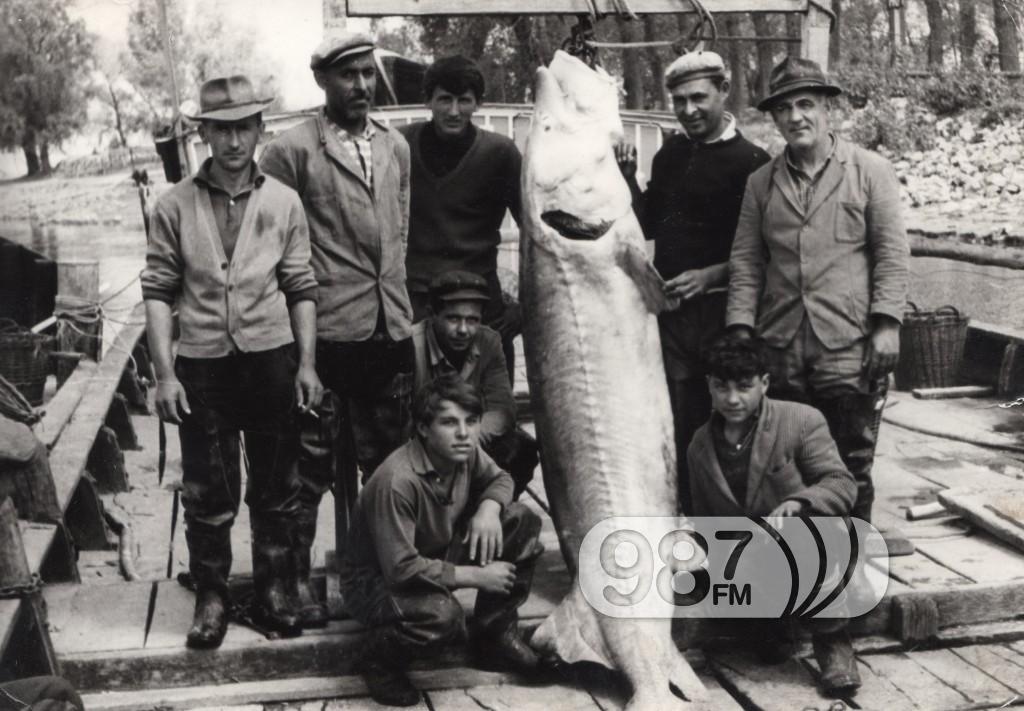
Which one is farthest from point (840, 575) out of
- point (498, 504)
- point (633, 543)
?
point (498, 504)

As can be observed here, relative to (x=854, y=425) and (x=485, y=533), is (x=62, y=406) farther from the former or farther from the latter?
(x=854, y=425)

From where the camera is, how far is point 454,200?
4.79 metres

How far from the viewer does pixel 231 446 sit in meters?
4.23

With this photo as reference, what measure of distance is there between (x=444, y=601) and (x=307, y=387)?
0.90 meters

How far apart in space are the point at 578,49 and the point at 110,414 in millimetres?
5579

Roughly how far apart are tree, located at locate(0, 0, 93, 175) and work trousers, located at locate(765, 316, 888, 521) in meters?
11.3

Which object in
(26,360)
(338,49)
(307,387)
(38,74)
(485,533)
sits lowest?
(26,360)

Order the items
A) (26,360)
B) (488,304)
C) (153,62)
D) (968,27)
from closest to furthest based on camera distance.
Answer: (488,304) < (26,360) < (968,27) < (153,62)

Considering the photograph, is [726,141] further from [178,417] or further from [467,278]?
[178,417]

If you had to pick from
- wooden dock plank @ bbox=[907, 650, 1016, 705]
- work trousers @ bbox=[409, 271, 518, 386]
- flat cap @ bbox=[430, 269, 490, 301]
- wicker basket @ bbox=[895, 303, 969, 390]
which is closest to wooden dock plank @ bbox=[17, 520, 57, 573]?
work trousers @ bbox=[409, 271, 518, 386]

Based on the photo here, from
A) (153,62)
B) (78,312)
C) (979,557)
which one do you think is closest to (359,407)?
(979,557)

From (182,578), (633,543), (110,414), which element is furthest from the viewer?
(110,414)

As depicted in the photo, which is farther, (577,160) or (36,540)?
(36,540)

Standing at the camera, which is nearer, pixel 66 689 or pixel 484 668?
pixel 66 689
